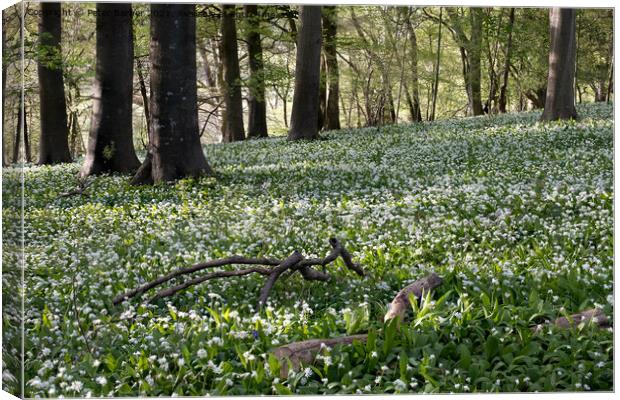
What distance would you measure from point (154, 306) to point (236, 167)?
518 cm

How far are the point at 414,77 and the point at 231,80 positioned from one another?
6045mm

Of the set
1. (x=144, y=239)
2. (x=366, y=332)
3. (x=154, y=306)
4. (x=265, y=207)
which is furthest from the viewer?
(x=265, y=207)

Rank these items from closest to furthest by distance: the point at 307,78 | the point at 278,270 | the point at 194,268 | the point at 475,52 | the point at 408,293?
the point at 408,293 < the point at 278,270 < the point at 194,268 < the point at 307,78 < the point at 475,52

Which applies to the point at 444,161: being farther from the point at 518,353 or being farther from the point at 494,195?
the point at 518,353

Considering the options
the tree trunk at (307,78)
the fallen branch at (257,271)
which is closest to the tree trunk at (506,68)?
the tree trunk at (307,78)

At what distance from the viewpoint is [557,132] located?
11.3m

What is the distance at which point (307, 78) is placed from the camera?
1231 centimetres

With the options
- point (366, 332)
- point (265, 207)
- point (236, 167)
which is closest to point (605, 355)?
point (366, 332)

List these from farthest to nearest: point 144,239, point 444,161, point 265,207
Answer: point 444,161 → point 265,207 → point 144,239

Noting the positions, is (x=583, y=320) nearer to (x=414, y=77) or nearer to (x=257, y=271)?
(x=257, y=271)

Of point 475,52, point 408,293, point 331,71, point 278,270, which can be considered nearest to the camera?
point 408,293

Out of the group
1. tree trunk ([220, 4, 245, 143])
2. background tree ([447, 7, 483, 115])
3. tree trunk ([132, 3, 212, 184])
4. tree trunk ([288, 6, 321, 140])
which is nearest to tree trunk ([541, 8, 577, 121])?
background tree ([447, 7, 483, 115])

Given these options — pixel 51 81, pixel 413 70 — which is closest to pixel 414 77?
pixel 413 70

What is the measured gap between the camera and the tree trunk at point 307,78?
38.9 ft
